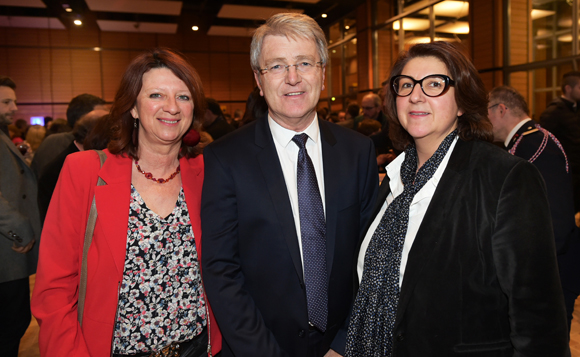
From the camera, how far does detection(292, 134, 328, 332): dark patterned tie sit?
1.54m

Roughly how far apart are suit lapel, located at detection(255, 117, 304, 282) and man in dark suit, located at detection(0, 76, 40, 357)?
5.75ft

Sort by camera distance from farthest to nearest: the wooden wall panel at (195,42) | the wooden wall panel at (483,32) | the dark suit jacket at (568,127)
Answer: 1. the wooden wall panel at (195,42)
2. the wooden wall panel at (483,32)
3. the dark suit jacket at (568,127)

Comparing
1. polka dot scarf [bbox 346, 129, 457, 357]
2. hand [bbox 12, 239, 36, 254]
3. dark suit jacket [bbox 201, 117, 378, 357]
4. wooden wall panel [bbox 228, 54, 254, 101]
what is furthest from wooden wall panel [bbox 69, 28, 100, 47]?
polka dot scarf [bbox 346, 129, 457, 357]

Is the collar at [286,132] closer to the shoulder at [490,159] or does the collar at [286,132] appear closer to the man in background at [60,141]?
the shoulder at [490,159]

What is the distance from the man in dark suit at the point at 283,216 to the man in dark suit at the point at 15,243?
5.09 ft

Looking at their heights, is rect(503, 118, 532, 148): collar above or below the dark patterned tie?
above

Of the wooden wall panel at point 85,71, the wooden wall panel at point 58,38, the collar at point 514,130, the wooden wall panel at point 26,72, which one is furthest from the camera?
the wooden wall panel at point 85,71

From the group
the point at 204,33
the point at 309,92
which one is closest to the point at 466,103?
the point at 309,92

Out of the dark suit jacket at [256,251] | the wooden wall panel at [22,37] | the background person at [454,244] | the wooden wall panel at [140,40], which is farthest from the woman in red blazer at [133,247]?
the wooden wall panel at [22,37]

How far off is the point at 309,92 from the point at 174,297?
40.7 inches

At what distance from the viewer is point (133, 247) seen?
5.08 ft

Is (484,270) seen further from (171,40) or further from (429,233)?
(171,40)

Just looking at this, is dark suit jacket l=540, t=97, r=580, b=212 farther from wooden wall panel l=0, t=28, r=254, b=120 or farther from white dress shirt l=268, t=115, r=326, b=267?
wooden wall panel l=0, t=28, r=254, b=120

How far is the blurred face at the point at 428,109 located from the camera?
1.51m
